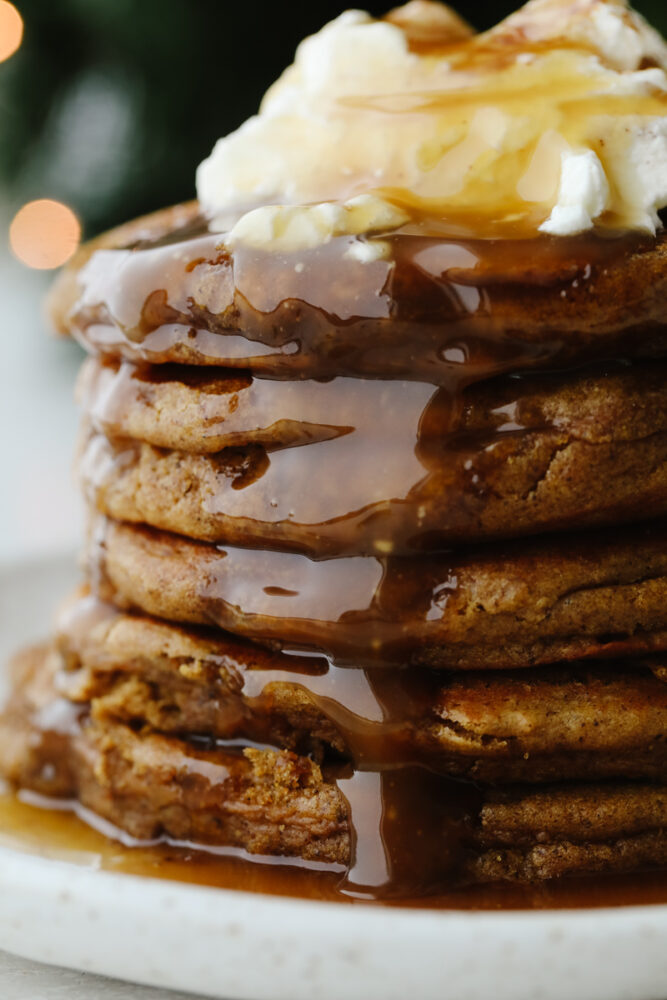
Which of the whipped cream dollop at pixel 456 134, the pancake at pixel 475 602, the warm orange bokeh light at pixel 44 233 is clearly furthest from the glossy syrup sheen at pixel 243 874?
the warm orange bokeh light at pixel 44 233

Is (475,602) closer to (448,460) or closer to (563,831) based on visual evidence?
(448,460)

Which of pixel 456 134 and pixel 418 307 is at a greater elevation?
pixel 456 134

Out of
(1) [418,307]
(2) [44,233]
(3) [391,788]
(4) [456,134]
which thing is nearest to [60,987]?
(3) [391,788]

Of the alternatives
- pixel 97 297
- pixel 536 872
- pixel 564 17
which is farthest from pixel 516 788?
pixel 564 17

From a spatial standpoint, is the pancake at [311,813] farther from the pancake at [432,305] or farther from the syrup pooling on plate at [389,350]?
the pancake at [432,305]

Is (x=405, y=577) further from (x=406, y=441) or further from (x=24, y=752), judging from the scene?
(x=24, y=752)

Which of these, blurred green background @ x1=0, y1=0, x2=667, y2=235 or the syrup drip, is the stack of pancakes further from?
blurred green background @ x1=0, y1=0, x2=667, y2=235

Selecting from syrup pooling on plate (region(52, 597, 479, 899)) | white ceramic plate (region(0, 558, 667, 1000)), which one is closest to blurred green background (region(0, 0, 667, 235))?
syrup pooling on plate (region(52, 597, 479, 899))
